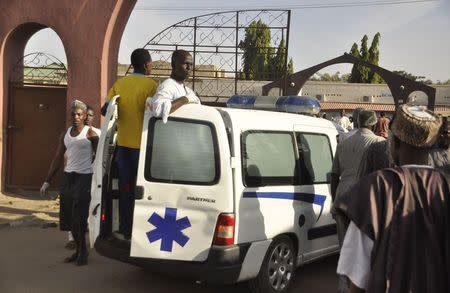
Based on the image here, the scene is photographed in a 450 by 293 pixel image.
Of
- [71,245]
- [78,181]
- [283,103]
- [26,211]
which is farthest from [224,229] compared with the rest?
Answer: [26,211]

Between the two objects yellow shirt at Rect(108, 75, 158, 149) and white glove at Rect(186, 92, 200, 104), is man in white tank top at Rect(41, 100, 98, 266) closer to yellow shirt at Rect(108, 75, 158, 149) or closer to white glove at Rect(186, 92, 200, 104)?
yellow shirt at Rect(108, 75, 158, 149)

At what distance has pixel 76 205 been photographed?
5395 millimetres

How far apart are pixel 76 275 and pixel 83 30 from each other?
478 cm

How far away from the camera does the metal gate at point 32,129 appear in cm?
891

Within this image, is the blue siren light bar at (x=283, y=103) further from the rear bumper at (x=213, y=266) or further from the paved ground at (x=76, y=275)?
the rear bumper at (x=213, y=266)

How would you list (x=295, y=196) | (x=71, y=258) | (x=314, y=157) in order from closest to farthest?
(x=295, y=196)
(x=314, y=157)
(x=71, y=258)

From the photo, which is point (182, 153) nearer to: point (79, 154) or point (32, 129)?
point (79, 154)

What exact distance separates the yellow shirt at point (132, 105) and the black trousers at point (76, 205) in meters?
1.24

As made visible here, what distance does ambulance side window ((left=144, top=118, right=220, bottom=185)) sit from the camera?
155 inches

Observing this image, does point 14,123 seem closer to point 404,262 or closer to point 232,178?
point 232,178

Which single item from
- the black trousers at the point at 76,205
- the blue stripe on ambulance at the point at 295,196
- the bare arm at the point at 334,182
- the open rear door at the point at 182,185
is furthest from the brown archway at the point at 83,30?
the bare arm at the point at 334,182

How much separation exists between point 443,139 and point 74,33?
6133 mm

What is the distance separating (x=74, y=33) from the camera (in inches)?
332

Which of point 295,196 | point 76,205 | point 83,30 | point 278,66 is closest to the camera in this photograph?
point 295,196
